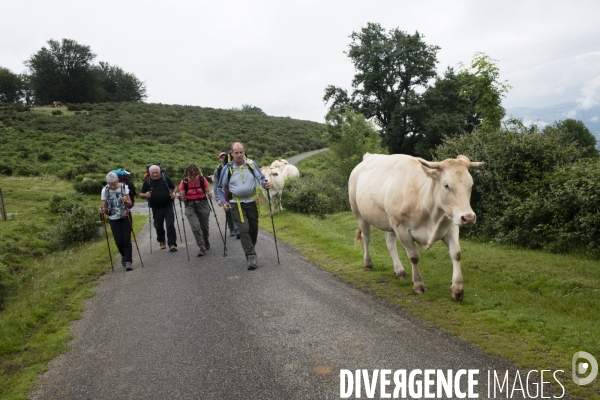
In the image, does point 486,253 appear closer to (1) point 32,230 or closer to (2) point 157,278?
(2) point 157,278

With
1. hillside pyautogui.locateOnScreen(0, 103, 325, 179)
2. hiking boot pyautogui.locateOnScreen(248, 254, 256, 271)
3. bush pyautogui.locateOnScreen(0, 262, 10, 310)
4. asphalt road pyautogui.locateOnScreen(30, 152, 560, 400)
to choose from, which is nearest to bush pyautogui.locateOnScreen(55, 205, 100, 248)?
bush pyautogui.locateOnScreen(0, 262, 10, 310)

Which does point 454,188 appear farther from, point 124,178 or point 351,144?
point 351,144

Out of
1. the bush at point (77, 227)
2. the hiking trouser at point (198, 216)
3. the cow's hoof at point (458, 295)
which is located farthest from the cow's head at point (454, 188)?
the bush at point (77, 227)

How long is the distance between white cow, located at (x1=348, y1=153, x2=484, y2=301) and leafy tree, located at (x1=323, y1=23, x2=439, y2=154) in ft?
102

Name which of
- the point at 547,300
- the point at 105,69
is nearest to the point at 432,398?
the point at 547,300

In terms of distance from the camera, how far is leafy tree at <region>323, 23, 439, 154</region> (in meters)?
39.4

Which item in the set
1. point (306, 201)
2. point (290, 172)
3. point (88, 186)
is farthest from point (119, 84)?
point (306, 201)

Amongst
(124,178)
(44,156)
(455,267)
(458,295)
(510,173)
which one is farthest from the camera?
(44,156)

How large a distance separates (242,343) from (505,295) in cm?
419

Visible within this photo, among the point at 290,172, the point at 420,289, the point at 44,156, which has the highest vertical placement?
the point at 44,156

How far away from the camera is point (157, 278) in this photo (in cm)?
959

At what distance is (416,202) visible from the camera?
23.4ft

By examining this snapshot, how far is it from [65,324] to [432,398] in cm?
581

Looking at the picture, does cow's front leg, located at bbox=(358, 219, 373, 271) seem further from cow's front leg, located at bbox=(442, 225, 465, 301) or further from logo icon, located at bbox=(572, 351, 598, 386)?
logo icon, located at bbox=(572, 351, 598, 386)
